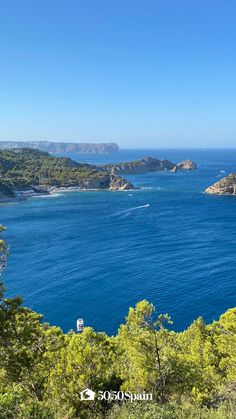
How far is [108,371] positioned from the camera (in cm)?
2211

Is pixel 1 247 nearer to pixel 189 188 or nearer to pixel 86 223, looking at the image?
pixel 86 223

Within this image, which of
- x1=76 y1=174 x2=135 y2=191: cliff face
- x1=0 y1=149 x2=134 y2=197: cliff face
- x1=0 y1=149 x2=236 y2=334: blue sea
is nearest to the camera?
x1=0 y1=149 x2=236 y2=334: blue sea

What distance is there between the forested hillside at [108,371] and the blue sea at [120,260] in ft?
90.5

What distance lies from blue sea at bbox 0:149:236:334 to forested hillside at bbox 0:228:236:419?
27595 millimetres

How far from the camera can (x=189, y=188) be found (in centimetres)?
17000

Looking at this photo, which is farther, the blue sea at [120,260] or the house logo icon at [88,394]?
the blue sea at [120,260]

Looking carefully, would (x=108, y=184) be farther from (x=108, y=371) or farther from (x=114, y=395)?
(x=114, y=395)

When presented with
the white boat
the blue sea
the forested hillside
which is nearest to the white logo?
the forested hillside

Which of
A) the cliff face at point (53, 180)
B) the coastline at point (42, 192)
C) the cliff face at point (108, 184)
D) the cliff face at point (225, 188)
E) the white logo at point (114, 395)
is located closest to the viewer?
the white logo at point (114, 395)

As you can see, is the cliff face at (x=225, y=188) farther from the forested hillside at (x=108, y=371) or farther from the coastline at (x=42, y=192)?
the forested hillside at (x=108, y=371)

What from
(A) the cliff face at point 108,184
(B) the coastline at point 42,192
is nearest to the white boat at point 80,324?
(B) the coastline at point 42,192

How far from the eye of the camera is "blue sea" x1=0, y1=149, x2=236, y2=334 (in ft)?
182

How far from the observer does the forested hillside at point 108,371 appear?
17.3 metres

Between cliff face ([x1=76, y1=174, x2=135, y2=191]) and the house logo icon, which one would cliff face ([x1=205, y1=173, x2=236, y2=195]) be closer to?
cliff face ([x1=76, y1=174, x2=135, y2=191])
